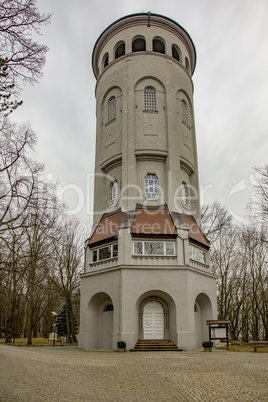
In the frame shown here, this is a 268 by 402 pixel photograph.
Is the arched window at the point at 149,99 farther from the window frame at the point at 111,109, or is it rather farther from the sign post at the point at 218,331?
the sign post at the point at 218,331

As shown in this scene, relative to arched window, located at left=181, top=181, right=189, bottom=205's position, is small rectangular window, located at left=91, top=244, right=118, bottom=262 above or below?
below

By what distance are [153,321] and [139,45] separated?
2070cm

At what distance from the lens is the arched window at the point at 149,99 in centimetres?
2571

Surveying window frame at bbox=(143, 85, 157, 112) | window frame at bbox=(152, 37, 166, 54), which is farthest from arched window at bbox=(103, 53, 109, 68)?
window frame at bbox=(143, 85, 157, 112)

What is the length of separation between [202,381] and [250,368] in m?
3.09

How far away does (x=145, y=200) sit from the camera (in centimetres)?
2353

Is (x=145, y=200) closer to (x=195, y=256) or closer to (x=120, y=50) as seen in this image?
(x=195, y=256)

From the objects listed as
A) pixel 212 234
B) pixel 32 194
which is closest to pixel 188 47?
pixel 212 234

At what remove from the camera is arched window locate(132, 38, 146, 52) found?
28.2m

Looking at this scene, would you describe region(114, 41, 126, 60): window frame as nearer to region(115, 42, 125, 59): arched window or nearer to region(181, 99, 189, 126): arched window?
region(115, 42, 125, 59): arched window

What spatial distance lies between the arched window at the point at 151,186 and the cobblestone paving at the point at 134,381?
41.8ft

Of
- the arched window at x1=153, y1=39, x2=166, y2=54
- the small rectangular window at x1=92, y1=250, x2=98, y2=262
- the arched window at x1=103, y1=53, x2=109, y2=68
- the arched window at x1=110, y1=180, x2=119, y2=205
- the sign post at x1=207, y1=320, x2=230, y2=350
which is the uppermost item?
the arched window at x1=153, y1=39, x2=166, y2=54

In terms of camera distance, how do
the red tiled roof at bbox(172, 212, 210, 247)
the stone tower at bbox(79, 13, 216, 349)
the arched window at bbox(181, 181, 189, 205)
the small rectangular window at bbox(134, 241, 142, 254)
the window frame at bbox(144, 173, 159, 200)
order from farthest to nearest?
the arched window at bbox(181, 181, 189, 205) < the window frame at bbox(144, 173, 159, 200) < the red tiled roof at bbox(172, 212, 210, 247) < the small rectangular window at bbox(134, 241, 142, 254) < the stone tower at bbox(79, 13, 216, 349)

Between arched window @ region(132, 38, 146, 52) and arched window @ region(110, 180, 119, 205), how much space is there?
1108cm
